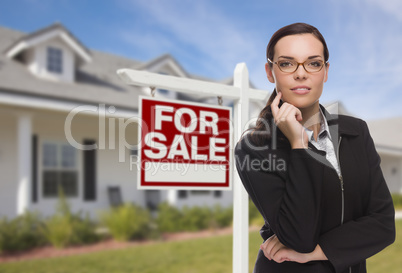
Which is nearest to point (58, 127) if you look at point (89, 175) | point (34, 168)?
point (34, 168)

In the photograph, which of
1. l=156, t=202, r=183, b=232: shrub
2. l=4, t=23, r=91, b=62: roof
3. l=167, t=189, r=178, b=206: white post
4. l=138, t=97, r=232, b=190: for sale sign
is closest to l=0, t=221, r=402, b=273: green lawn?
l=156, t=202, r=183, b=232: shrub

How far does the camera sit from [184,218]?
9477 mm

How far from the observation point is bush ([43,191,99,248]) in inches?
290

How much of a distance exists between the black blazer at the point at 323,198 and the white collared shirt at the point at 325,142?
0.02 meters

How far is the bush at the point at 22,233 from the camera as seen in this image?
7.05m

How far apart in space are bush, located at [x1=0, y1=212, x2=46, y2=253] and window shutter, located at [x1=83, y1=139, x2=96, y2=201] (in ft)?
8.24

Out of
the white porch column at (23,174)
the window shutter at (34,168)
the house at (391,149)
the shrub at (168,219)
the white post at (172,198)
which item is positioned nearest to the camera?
the white porch column at (23,174)

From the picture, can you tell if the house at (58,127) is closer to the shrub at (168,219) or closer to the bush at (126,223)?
the shrub at (168,219)

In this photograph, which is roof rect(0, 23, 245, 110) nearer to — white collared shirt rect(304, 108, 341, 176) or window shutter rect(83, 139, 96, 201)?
window shutter rect(83, 139, 96, 201)

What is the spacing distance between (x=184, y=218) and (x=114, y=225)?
81.4 inches

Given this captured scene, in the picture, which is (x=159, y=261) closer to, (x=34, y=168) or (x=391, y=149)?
(x=34, y=168)

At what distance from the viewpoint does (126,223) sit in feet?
26.2

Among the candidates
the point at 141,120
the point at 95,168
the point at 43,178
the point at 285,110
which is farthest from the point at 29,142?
the point at 285,110

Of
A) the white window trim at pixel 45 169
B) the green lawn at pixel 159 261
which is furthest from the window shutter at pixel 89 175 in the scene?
the green lawn at pixel 159 261
